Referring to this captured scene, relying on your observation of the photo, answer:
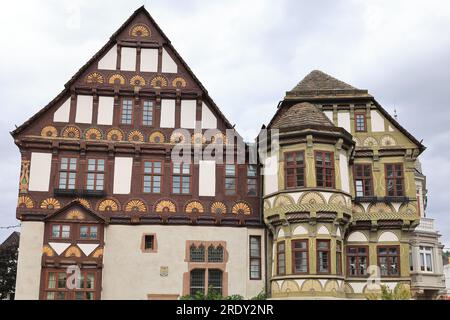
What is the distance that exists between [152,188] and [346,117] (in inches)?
401

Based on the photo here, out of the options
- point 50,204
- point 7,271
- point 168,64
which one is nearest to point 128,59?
point 168,64

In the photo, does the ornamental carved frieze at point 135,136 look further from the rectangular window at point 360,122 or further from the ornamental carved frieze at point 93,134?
the rectangular window at point 360,122

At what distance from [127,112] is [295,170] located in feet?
28.3

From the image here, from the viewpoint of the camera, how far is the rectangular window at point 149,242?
1033 inches

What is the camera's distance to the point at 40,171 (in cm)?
2641

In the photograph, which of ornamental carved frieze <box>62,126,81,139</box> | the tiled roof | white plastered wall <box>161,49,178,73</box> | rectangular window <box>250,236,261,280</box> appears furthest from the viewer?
the tiled roof

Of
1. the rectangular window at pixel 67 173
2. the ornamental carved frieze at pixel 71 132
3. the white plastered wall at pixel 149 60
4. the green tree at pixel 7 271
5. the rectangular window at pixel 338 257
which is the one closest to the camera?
the rectangular window at pixel 338 257

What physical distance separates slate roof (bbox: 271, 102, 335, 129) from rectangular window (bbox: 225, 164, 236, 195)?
9.62 ft

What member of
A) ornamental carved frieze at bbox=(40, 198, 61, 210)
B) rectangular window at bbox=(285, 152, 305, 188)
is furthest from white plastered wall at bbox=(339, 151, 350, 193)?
ornamental carved frieze at bbox=(40, 198, 61, 210)

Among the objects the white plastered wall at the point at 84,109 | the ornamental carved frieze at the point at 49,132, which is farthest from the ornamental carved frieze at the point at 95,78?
the ornamental carved frieze at the point at 49,132

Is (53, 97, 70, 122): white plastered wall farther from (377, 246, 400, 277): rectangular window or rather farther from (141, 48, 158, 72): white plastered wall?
(377, 246, 400, 277): rectangular window

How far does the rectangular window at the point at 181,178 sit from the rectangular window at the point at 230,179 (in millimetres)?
1777

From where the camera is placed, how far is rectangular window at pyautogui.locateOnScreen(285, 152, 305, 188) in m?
25.3
